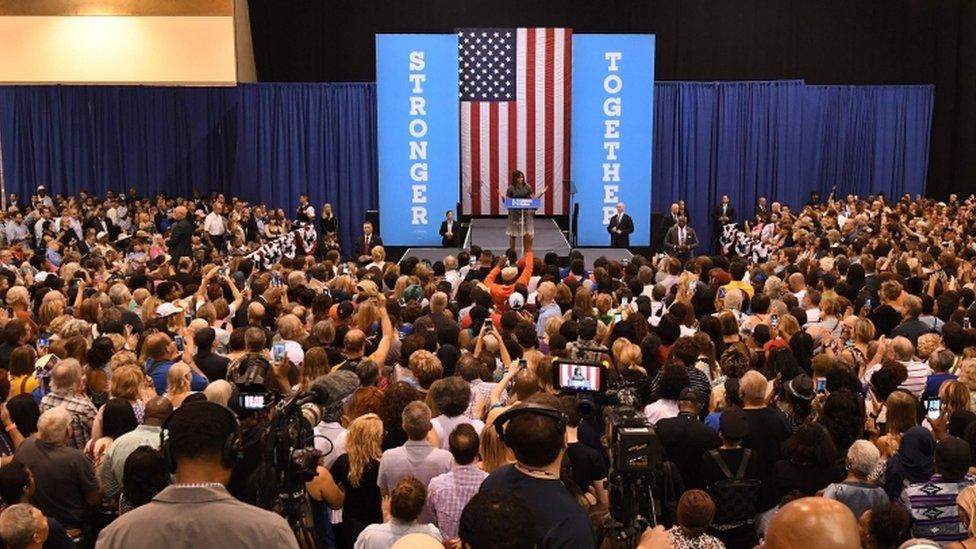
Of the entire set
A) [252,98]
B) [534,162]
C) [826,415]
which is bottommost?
[826,415]

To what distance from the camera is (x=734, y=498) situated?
5039 mm

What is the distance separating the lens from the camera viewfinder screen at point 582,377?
459 cm

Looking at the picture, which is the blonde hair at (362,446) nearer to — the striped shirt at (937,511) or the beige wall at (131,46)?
the striped shirt at (937,511)

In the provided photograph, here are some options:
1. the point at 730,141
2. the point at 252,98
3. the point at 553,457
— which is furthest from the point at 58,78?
the point at 553,457

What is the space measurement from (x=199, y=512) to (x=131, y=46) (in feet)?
68.1

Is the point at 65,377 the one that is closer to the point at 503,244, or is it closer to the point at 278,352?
the point at 278,352

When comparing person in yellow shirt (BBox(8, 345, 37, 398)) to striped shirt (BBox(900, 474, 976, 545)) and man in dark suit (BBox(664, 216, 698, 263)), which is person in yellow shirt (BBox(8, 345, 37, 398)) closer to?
striped shirt (BBox(900, 474, 976, 545))

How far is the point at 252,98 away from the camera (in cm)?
2200

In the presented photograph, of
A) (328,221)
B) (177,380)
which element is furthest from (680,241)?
(177,380)

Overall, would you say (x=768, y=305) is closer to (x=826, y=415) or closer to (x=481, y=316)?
(x=481, y=316)

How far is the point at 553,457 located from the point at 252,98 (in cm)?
1964

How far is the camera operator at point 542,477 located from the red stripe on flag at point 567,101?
16.6 metres

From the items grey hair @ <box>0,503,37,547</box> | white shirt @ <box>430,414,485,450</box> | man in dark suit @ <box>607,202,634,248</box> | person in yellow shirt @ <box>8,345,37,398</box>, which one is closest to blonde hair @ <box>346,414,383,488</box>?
white shirt @ <box>430,414,485,450</box>

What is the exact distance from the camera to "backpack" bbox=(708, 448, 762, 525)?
5023mm
